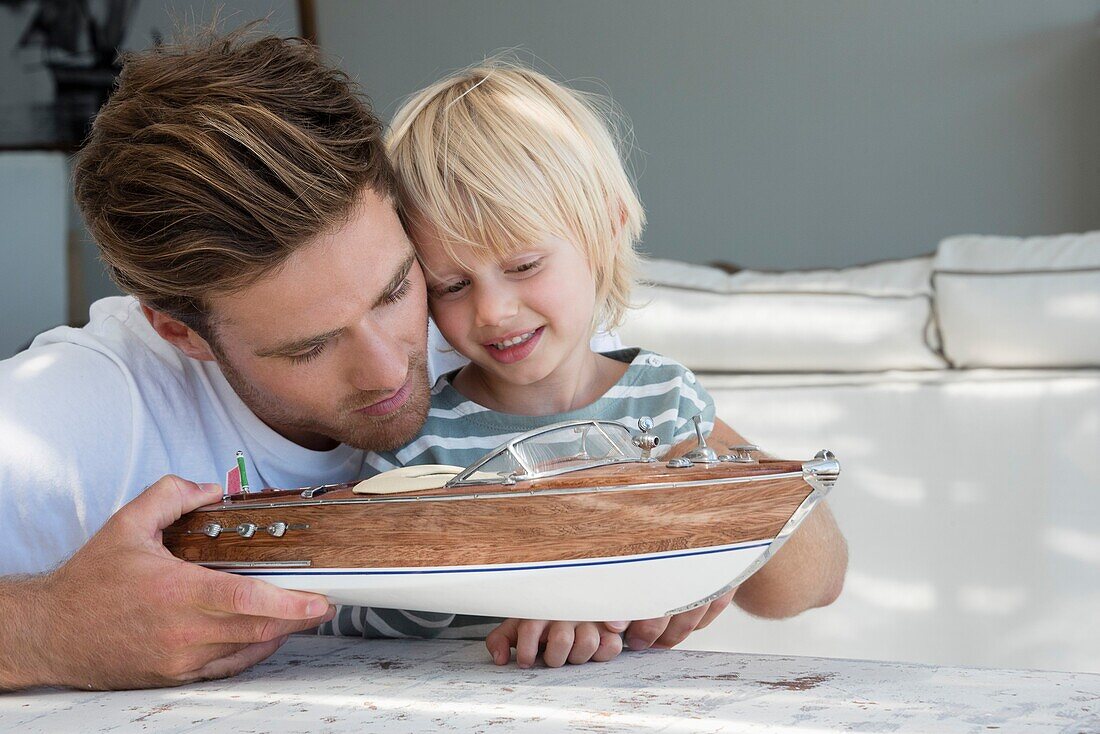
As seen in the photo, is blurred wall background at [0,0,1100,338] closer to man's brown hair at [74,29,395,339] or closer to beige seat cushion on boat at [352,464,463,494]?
man's brown hair at [74,29,395,339]

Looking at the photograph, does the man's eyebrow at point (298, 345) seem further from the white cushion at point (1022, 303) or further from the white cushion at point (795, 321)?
the white cushion at point (1022, 303)

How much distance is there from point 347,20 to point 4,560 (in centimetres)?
435

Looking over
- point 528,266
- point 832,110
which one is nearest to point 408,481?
point 528,266

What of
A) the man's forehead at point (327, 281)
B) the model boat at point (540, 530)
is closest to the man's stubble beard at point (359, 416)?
the man's forehead at point (327, 281)

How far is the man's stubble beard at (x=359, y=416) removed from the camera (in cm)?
122

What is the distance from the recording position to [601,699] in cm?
80

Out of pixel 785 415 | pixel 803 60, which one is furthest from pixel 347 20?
pixel 785 415

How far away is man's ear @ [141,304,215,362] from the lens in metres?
1.28

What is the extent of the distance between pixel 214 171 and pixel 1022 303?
1.75 m

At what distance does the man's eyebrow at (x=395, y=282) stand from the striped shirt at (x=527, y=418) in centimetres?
19

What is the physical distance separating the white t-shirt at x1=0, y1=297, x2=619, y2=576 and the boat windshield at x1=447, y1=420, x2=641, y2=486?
1.64ft

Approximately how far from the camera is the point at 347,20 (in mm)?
5102

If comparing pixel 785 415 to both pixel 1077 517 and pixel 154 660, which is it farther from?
pixel 154 660

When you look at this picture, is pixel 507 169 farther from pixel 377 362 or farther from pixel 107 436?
pixel 107 436
